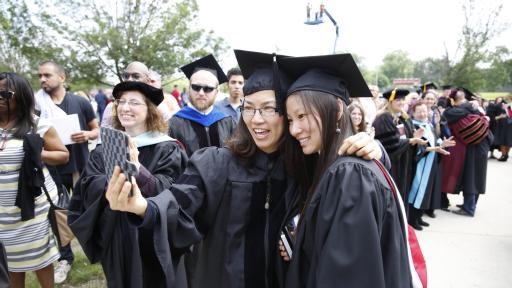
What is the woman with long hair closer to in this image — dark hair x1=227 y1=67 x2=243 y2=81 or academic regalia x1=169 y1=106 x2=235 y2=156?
academic regalia x1=169 y1=106 x2=235 y2=156

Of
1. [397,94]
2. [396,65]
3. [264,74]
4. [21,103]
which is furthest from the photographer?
[396,65]

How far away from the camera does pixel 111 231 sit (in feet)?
7.35

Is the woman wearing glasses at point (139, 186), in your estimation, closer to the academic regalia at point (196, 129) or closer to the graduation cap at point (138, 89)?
the graduation cap at point (138, 89)

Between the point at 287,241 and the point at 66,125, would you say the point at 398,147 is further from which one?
the point at 66,125

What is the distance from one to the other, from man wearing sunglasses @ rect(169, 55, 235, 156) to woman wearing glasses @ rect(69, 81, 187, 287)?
47.2 inches

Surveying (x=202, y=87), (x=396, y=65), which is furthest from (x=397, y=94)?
(x=396, y=65)

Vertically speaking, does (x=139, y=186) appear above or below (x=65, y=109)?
below

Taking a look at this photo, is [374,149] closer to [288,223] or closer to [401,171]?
[288,223]

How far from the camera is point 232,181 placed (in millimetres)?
1792

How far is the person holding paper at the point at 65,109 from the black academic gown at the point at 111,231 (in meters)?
2.15

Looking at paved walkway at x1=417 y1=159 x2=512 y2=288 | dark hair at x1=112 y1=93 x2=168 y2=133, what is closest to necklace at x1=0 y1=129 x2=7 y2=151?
dark hair at x1=112 y1=93 x2=168 y2=133

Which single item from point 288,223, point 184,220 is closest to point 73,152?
point 184,220

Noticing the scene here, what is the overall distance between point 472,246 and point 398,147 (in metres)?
1.76

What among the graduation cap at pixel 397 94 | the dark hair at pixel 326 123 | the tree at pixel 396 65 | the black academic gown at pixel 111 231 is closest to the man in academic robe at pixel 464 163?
the graduation cap at pixel 397 94
